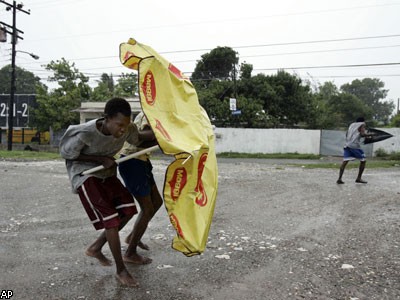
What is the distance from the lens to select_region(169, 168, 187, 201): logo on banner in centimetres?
291

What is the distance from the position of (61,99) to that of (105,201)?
28776mm

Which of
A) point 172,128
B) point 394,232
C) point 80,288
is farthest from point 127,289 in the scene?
point 394,232

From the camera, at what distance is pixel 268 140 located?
23.7 m

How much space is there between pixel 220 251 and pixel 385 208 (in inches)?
143

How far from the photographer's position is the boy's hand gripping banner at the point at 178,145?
110 inches

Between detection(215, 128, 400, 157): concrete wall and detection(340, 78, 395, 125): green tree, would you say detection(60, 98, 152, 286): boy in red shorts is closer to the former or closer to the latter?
detection(215, 128, 400, 157): concrete wall

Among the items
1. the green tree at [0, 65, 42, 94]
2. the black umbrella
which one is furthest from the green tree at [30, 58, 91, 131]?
the green tree at [0, 65, 42, 94]

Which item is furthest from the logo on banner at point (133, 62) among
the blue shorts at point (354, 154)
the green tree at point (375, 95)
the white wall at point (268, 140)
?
the green tree at point (375, 95)

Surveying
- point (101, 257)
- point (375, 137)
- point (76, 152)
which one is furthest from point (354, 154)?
point (76, 152)

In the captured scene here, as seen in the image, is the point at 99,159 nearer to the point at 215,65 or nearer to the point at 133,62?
the point at 133,62

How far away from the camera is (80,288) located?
3.12 meters

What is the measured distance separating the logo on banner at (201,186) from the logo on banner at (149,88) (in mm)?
562

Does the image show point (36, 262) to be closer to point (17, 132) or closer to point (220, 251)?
point (220, 251)

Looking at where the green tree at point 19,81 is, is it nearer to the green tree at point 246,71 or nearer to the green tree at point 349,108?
the green tree at point 246,71
